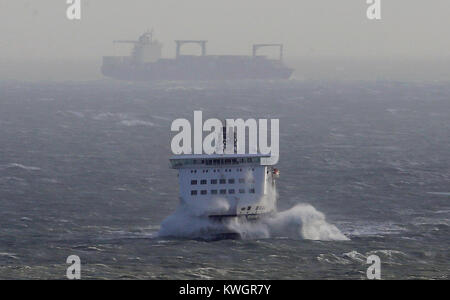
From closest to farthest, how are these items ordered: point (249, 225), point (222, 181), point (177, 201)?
point (222, 181)
point (249, 225)
point (177, 201)

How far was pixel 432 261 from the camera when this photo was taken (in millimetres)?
83812

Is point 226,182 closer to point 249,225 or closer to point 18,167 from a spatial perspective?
point 249,225

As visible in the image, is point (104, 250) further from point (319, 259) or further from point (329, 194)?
point (329, 194)

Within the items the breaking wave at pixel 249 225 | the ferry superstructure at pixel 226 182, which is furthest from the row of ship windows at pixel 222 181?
the breaking wave at pixel 249 225

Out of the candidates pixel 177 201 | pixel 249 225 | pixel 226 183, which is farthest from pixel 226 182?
pixel 177 201

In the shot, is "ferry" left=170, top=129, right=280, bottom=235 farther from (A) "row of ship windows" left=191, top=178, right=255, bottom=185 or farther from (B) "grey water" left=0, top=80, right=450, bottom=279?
(B) "grey water" left=0, top=80, right=450, bottom=279

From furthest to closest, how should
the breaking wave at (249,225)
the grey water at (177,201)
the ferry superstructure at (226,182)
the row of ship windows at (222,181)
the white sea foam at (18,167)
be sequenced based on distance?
the white sea foam at (18,167) → the row of ship windows at (222,181) → the ferry superstructure at (226,182) → the breaking wave at (249,225) → the grey water at (177,201)

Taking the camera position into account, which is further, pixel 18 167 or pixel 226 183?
pixel 18 167

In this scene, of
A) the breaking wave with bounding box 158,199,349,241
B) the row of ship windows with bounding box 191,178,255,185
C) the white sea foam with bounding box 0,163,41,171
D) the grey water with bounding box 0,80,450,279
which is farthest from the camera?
the white sea foam with bounding box 0,163,41,171

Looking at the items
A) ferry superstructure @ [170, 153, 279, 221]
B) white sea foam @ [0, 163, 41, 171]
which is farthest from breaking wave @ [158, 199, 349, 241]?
white sea foam @ [0, 163, 41, 171]

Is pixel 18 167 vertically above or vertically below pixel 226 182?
above

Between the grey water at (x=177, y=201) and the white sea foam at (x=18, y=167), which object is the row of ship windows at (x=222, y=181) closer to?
the grey water at (x=177, y=201)

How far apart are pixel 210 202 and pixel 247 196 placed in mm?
3808
